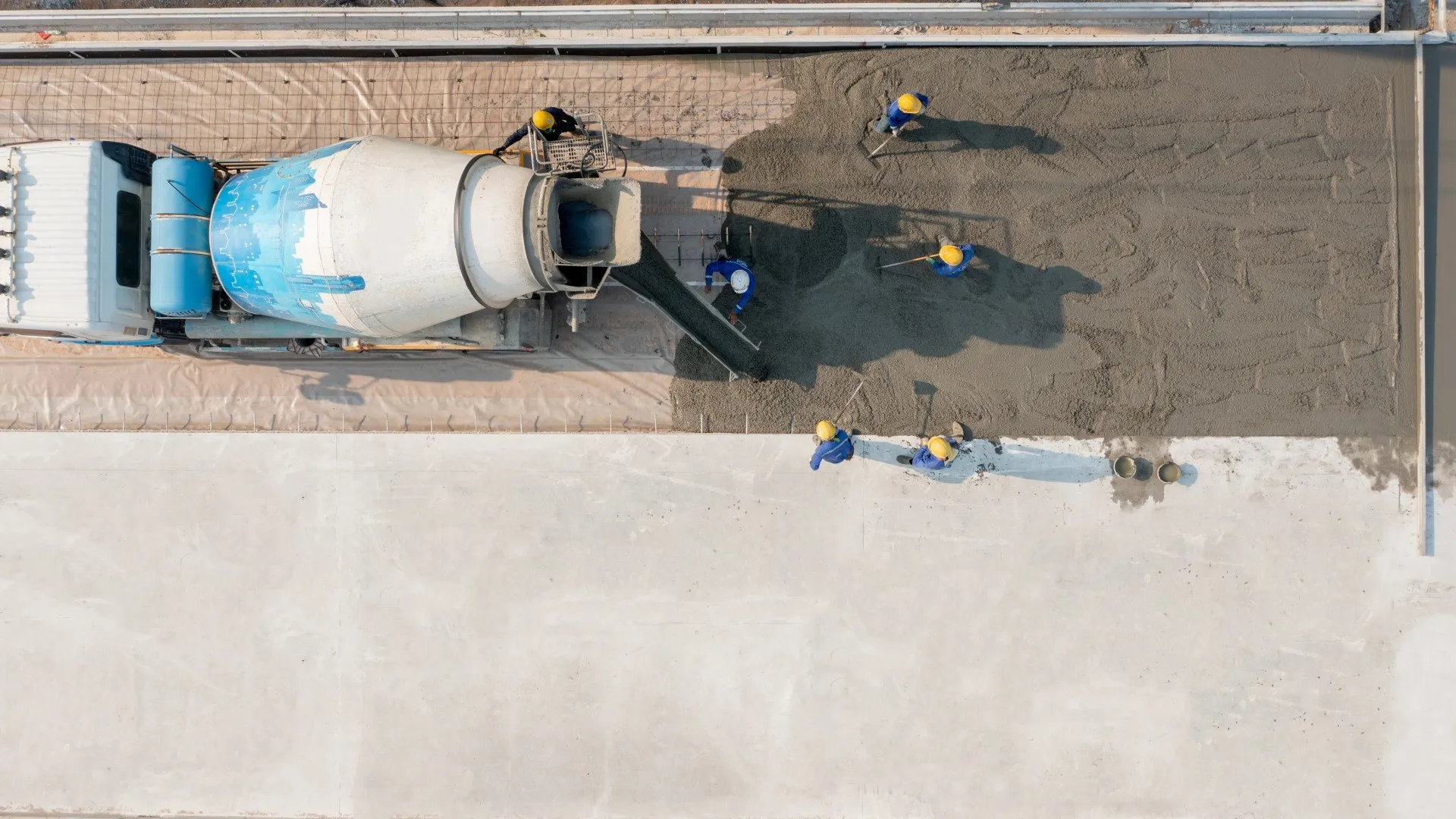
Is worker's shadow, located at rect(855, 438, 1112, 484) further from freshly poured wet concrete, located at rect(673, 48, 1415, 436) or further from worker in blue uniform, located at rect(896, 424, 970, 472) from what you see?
freshly poured wet concrete, located at rect(673, 48, 1415, 436)

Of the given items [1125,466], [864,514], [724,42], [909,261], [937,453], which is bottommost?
[864,514]

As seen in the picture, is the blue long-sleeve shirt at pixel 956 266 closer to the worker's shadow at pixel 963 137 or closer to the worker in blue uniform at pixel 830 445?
the worker's shadow at pixel 963 137

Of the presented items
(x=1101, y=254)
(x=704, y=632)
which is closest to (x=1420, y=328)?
(x=1101, y=254)

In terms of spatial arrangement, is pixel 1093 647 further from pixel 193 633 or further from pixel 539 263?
pixel 193 633

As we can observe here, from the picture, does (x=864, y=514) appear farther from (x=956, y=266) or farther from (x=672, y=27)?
(x=672, y=27)

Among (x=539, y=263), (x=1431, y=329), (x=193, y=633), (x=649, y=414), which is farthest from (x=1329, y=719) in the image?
(x=193, y=633)
